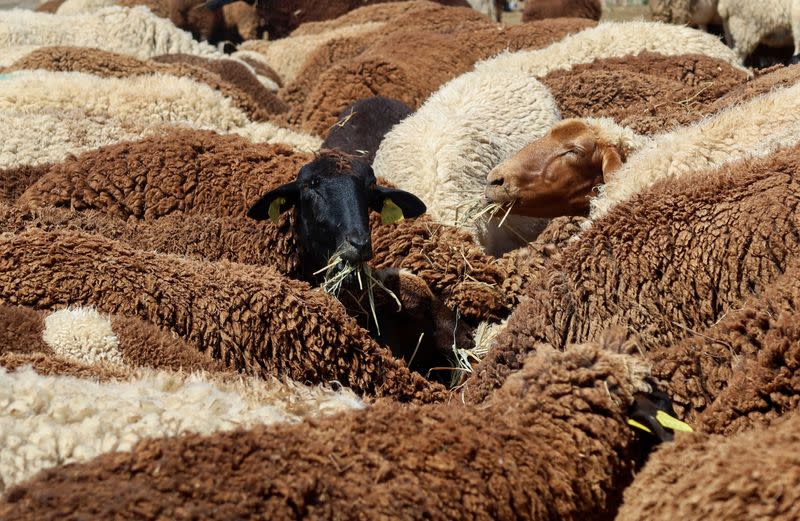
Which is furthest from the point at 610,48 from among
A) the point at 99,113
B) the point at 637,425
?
the point at 637,425

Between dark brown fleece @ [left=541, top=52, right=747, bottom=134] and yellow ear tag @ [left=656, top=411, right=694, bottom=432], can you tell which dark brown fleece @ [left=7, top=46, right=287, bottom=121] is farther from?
yellow ear tag @ [left=656, top=411, right=694, bottom=432]

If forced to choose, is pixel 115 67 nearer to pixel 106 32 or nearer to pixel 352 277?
pixel 106 32

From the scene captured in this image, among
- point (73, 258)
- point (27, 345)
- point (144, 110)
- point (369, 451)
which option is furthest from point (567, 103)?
point (369, 451)

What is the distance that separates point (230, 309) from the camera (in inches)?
183

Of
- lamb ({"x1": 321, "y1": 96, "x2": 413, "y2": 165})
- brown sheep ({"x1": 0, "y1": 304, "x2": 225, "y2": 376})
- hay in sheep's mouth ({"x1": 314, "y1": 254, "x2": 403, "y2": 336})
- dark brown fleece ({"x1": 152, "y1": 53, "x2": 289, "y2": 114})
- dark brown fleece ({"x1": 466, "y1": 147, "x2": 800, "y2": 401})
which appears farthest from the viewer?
dark brown fleece ({"x1": 152, "y1": 53, "x2": 289, "y2": 114})

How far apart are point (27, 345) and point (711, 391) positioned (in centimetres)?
253

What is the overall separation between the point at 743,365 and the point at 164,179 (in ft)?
12.0

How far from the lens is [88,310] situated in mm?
4504

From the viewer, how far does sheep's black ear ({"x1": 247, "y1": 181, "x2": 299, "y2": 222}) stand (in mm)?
5586

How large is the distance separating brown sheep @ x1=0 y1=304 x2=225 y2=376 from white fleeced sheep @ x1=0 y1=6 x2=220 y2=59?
22.0 feet

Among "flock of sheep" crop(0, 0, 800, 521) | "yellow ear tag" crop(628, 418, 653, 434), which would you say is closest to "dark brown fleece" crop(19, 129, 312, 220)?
"flock of sheep" crop(0, 0, 800, 521)

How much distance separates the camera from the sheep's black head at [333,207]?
5.34 m

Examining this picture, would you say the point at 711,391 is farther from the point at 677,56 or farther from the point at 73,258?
the point at 677,56

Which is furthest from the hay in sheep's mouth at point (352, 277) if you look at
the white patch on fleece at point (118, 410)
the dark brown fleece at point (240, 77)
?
the dark brown fleece at point (240, 77)
